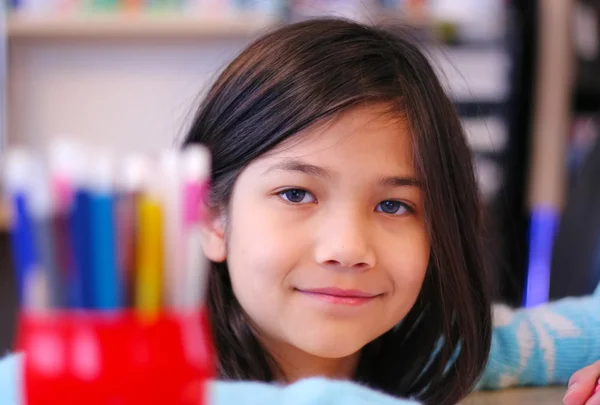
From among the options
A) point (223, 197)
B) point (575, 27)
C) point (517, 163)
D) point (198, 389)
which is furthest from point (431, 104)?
point (575, 27)

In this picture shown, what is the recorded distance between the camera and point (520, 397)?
58cm

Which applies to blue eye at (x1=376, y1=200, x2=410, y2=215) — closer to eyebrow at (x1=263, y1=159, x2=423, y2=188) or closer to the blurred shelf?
eyebrow at (x1=263, y1=159, x2=423, y2=188)

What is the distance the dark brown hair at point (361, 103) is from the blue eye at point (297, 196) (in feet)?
0.15

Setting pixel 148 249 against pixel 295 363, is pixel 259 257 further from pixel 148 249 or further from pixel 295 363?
pixel 148 249

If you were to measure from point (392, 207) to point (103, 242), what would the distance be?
35cm

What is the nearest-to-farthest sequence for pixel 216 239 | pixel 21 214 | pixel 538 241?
pixel 21 214 → pixel 216 239 → pixel 538 241

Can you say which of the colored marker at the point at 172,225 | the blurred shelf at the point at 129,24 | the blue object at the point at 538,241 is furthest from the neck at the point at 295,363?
the blurred shelf at the point at 129,24

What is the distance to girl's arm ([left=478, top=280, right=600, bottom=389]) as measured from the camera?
59 centimetres

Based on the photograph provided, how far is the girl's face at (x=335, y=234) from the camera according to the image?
21.8 inches

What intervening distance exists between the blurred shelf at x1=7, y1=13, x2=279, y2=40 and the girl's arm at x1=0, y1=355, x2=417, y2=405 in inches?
62.5

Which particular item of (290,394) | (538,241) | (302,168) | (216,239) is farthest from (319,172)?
(538,241)

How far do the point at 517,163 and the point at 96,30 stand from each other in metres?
1.17

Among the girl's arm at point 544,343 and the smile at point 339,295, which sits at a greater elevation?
the smile at point 339,295

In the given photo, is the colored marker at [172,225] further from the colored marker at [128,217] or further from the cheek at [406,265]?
the cheek at [406,265]
